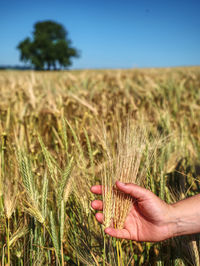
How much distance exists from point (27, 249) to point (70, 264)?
0.16 metres

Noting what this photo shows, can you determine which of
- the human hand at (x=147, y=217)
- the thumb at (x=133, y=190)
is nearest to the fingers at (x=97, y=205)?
the human hand at (x=147, y=217)

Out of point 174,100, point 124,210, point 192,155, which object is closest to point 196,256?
point 124,210

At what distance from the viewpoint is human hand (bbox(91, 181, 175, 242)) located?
64 cm

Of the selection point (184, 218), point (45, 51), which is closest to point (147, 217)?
point (184, 218)

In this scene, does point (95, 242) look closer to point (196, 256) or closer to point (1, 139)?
point (196, 256)

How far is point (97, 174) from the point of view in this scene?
3.16 feet

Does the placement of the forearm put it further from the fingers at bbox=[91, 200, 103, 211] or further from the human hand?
the fingers at bbox=[91, 200, 103, 211]

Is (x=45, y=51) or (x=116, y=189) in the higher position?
(x=45, y=51)

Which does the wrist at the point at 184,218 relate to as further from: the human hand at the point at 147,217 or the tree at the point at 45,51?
the tree at the point at 45,51

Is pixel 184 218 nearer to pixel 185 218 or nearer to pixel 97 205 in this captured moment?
pixel 185 218

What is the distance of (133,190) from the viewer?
631 mm

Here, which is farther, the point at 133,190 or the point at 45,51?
the point at 45,51

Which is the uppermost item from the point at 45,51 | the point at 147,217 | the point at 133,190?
the point at 45,51

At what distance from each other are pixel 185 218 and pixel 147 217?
115 millimetres
